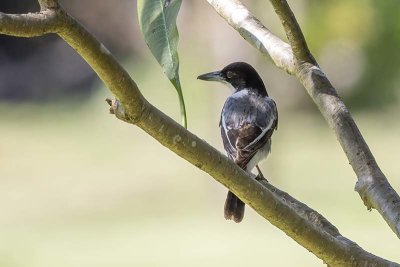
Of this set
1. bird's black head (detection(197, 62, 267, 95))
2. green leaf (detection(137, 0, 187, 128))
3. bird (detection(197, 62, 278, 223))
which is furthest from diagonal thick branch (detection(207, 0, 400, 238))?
bird's black head (detection(197, 62, 267, 95))

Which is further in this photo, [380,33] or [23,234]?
[380,33]

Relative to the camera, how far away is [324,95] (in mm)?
2359

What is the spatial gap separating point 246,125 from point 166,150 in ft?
44.2

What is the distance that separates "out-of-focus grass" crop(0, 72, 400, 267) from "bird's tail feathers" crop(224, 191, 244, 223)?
231 inches

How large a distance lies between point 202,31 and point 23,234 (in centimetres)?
705

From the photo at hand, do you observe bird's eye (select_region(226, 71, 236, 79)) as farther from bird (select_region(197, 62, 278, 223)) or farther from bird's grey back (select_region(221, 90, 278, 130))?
bird's grey back (select_region(221, 90, 278, 130))

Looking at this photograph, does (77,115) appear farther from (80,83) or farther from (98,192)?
(98,192)

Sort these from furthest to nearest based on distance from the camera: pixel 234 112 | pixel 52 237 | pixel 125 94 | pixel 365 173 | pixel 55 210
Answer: pixel 55 210 < pixel 52 237 < pixel 234 112 < pixel 365 173 < pixel 125 94

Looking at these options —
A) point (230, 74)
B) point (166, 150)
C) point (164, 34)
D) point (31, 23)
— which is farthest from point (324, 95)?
point (166, 150)

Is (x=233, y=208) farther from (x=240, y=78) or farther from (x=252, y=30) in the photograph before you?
(x=240, y=78)

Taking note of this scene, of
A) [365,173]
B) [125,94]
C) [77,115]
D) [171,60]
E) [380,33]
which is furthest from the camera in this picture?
[77,115]

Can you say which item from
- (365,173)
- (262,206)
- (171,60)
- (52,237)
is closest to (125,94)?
(171,60)

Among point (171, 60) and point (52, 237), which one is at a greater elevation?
point (52, 237)

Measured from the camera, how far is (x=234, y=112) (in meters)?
4.87
